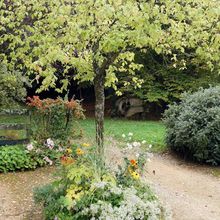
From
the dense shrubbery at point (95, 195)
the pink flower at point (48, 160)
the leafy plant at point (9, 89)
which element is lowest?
the pink flower at point (48, 160)

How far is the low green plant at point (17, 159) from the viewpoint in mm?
7914

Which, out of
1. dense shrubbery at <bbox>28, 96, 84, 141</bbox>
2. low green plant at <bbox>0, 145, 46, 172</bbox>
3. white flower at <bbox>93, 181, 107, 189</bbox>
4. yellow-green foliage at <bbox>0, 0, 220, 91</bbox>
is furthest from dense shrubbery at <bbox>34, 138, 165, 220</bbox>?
dense shrubbery at <bbox>28, 96, 84, 141</bbox>

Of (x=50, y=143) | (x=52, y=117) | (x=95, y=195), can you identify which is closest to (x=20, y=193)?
(x=50, y=143)

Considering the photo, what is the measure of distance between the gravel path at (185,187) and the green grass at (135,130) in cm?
143

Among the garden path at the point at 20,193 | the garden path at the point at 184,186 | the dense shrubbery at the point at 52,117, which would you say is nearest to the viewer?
the garden path at the point at 20,193

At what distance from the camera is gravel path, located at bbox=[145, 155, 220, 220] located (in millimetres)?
6545

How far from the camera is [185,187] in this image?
26.7ft

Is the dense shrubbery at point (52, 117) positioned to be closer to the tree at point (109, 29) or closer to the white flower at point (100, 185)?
the tree at point (109, 29)

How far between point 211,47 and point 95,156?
2.79m

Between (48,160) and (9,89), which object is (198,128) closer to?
(48,160)

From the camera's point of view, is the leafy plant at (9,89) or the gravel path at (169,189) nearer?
the gravel path at (169,189)

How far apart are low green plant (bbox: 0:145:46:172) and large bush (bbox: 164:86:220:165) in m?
3.27

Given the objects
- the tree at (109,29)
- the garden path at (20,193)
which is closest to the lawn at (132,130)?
the garden path at (20,193)

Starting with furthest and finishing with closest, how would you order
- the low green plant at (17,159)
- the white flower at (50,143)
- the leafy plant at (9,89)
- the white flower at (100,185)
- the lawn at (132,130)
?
the lawn at (132,130), the leafy plant at (9,89), the white flower at (50,143), the low green plant at (17,159), the white flower at (100,185)
